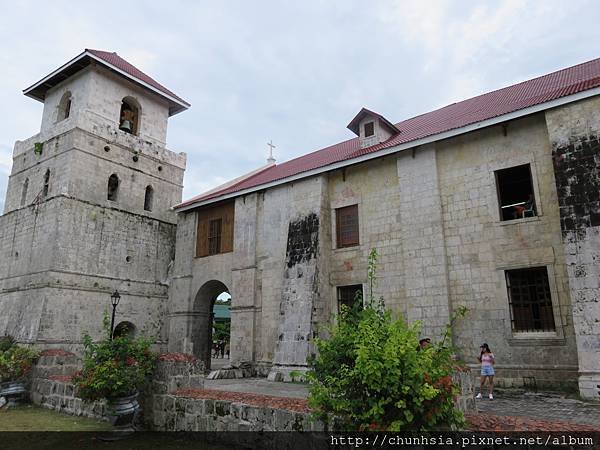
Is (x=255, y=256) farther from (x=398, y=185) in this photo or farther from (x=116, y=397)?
(x=116, y=397)

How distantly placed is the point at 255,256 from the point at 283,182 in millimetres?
3196

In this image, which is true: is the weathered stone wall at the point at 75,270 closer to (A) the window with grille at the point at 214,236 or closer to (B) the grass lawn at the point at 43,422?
(A) the window with grille at the point at 214,236

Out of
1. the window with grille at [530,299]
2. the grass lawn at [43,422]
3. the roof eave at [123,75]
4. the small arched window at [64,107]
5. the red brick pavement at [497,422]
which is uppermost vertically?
the roof eave at [123,75]

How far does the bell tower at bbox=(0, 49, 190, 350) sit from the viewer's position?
1755 centimetres

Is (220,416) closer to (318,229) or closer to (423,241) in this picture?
(423,241)

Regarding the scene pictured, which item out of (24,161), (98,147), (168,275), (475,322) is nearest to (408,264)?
(475,322)

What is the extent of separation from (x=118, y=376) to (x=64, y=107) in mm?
17866

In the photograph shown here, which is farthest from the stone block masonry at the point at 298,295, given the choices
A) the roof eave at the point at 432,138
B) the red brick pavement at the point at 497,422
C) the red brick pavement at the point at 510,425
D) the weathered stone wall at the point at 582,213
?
the red brick pavement at the point at 510,425

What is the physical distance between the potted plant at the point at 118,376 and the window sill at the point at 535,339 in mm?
8981

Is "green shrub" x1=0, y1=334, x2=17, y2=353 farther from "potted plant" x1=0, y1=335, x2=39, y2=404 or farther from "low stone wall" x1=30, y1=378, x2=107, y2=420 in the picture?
"low stone wall" x1=30, y1=378, x2=107, y2=420

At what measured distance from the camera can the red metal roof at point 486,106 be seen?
38.9 feet

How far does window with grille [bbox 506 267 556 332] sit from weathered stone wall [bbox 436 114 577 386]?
214 millimetres

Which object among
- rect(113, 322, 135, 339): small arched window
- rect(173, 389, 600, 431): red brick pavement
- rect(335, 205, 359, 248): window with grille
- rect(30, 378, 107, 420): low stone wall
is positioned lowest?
rect(30, 378, 107, 420): low stone wall

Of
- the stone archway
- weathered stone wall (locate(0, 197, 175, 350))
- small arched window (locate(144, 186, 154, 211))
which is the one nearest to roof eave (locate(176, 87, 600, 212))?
the stone archway
